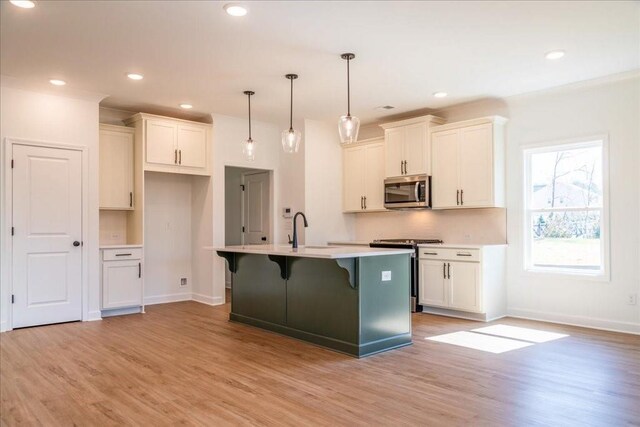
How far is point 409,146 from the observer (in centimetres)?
655

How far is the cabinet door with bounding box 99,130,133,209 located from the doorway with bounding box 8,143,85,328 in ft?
1.69

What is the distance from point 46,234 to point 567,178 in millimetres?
6071

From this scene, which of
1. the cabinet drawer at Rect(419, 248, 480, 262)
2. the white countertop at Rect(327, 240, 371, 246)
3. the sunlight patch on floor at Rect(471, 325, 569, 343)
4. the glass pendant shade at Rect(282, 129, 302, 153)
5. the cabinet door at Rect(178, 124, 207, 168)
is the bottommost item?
the sunlight patch on floor at Rect(471, 325, 569, 343)

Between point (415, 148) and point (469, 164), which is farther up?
point (415, 148)

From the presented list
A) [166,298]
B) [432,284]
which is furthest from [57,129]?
[432,284]

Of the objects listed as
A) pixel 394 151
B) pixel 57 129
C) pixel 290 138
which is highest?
pixel 57 129

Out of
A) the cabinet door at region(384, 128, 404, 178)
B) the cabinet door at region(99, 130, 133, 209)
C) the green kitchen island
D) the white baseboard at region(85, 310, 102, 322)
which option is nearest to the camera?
the green kitchen island

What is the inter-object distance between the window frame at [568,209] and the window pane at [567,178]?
0.06 metres

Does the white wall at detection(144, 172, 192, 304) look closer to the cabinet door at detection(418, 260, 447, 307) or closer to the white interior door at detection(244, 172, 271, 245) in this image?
the white interior door at detection(244, 172, 271, 245)

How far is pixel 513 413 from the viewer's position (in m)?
2.80

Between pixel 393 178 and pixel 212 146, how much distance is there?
264cm

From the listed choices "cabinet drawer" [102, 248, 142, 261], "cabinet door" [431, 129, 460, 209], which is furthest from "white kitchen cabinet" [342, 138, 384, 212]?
"cabinet drawer" [102, 248, 142, 261]

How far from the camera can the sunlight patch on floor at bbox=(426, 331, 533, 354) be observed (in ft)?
14.1

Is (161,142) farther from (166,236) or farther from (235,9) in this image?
(235,9)
